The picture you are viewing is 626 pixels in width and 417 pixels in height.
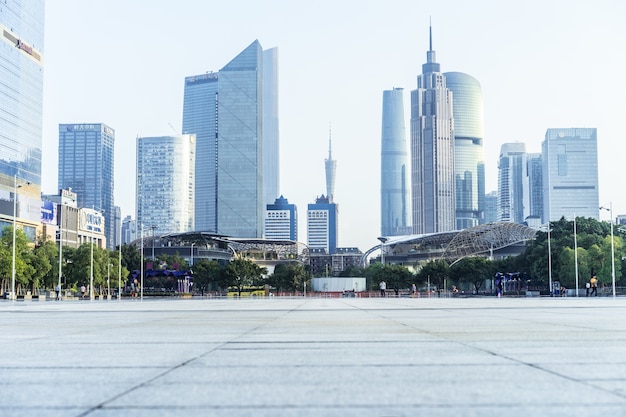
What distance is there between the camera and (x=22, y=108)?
543 feet

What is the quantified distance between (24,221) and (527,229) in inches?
4429

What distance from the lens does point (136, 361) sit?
10109 millimetres

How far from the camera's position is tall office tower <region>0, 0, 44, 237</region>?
15400cm

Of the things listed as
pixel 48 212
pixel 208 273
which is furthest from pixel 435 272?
pixel 48 212

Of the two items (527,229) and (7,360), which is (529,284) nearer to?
(527,229)

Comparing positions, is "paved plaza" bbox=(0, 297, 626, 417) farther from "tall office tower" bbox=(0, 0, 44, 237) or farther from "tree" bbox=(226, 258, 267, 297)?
"tall office tower" bbox=(0, 0, 44, 237)

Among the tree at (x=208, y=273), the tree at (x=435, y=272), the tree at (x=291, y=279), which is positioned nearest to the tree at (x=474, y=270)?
the tree at (x=435, y=272)

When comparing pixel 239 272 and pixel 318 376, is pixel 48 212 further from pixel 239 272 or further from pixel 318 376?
pixel 318 376

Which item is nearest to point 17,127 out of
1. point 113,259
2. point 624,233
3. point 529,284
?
point 113,259

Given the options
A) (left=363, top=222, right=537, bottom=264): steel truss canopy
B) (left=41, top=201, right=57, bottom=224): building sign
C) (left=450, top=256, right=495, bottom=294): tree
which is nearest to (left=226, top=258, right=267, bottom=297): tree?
(left=450, top=256, right=495, bottom=294): tree

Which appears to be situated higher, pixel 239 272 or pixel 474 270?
pixel 474 270

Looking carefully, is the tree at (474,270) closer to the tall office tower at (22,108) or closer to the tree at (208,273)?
the tree at (208,273)

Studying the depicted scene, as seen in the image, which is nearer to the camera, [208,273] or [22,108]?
[208,273]

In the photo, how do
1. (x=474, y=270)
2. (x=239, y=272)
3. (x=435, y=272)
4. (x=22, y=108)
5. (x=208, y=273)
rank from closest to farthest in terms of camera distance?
1. (x=239, y=272)
2. (x=208, y=273)
3. (x=474, y=270)
4. (x=435, y=272)
5. (x=22, y=108)
